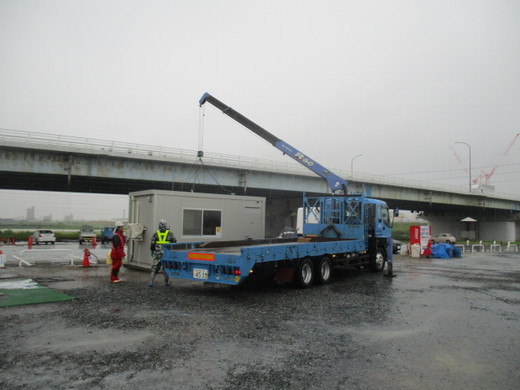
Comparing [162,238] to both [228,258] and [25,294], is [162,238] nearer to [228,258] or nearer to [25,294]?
[228,258]

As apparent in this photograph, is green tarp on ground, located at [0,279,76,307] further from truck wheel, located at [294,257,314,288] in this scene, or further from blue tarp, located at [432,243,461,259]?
blue tarp, located at [432,243,461,259]

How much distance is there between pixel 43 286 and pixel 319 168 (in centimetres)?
1218

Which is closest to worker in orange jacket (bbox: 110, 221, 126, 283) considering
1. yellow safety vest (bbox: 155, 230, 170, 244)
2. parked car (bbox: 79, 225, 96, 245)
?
yellow safety vest (bbox: 155, 230, 170, 244)

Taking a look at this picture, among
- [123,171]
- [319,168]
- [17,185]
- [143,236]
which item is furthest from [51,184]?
[319,168]

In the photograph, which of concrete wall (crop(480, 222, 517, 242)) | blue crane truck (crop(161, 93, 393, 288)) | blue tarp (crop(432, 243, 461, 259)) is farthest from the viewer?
concrete wall (crop(480, 222, 517, 242))

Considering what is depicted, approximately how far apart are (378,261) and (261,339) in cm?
989

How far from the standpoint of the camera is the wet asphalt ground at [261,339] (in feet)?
14.6

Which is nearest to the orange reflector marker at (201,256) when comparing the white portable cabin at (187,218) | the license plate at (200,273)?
the license plate at (200,273)

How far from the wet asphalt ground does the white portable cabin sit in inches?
140

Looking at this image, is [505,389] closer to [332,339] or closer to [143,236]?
[332,339]

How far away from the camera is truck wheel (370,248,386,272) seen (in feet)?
47.7

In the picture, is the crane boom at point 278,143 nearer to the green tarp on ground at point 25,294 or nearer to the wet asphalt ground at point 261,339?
the wet asphalt ground at point 261,339

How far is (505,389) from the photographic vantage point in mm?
4254

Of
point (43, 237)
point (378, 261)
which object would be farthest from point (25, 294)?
point (43, 237)
